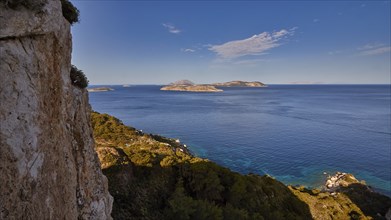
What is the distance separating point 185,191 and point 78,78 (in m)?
12.0

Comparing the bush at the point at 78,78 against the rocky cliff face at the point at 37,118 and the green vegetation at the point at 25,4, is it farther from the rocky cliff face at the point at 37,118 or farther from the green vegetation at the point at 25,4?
the green vegetation at the point at 25,4

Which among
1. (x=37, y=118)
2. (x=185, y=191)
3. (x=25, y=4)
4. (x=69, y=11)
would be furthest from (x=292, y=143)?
(x=25, y=4)

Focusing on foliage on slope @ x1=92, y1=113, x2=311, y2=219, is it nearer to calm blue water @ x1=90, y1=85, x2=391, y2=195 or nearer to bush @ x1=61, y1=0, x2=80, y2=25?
bush @ x1=61, y1=0, x2=80, y2=25

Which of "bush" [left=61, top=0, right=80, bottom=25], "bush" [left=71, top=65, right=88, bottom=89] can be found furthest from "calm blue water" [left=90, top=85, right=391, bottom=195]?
"bush" [left=61, top=0, right=80, bottom=25]

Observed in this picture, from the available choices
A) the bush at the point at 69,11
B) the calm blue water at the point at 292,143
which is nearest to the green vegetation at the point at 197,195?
the bush at the point at 69,11

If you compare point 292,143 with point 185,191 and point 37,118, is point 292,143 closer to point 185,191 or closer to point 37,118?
point 185,191

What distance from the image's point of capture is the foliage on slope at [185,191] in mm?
15148

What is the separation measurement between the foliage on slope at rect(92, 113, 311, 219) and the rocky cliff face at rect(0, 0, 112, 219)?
6842 mm

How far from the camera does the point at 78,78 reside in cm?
994

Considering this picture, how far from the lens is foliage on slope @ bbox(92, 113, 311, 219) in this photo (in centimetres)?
1515

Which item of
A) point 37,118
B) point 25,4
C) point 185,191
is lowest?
point 185,191

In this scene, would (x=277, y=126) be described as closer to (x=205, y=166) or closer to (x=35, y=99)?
(x=205, y=166)

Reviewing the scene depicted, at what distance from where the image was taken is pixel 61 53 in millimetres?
8070

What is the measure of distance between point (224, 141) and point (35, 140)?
186 feet
